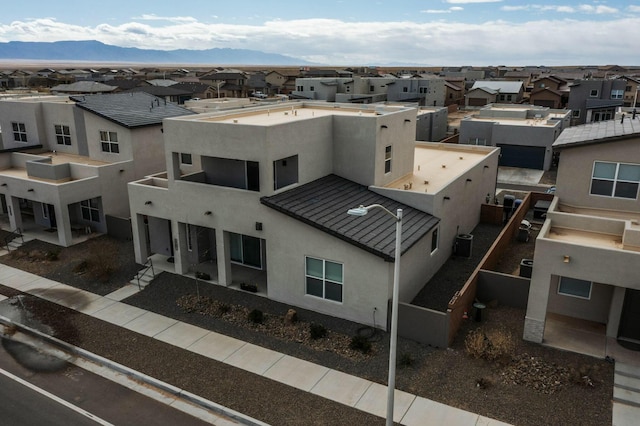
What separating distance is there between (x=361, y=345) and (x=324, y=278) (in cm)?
336

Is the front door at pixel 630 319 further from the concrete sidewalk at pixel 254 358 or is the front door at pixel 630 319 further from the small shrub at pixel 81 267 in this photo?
the small shrub at pixel 81 267

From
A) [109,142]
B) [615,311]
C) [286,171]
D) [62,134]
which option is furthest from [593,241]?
[62,134]

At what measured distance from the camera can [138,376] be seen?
1673cm

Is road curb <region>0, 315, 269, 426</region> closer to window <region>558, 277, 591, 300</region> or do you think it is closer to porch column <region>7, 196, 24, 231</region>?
porch column <region>7, 196, 24, 231</region>

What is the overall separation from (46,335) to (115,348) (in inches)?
A: 126

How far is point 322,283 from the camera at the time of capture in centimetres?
2030

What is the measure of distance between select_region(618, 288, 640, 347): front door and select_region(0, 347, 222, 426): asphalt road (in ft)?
49.5

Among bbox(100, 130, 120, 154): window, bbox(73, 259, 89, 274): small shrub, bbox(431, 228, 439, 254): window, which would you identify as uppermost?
bbox(100, 130, 120, 154): window

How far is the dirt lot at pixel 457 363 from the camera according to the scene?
15.0m

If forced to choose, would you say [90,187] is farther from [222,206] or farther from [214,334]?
[214,334]

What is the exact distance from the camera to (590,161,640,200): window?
66.3 ft

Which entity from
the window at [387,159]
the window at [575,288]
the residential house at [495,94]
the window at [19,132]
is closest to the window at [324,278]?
the window at [387,159]

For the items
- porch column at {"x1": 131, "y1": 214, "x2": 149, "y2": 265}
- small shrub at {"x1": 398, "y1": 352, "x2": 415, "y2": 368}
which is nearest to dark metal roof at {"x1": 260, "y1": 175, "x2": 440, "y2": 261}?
small shrub at {"x1": 398, "y1": 352, "x2": 415, "y2": 368}

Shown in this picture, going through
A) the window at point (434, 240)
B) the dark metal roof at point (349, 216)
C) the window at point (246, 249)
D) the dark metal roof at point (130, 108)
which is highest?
the dark metal roof at point (130, 108)
